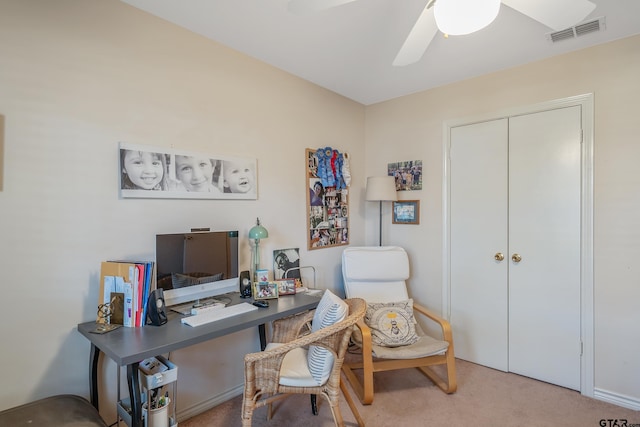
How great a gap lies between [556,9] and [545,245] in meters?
1.79

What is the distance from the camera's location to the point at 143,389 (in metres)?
1.54

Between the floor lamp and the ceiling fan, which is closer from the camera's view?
the ceiling fan

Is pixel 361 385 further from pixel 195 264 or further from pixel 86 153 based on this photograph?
pixel 86 153

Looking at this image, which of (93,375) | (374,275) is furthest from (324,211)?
(93,375)

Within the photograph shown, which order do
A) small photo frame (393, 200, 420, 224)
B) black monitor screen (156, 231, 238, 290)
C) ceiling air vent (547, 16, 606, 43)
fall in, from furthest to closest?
small photo frame (393, 200, 420, 224) < ceiling air vent (547, 16, 606, 43) < black monitor screen (156, 231, 238, 290)

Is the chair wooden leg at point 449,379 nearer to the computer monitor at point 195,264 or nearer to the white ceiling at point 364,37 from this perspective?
the computer monitor at point 195,264

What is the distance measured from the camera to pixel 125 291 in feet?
5.40

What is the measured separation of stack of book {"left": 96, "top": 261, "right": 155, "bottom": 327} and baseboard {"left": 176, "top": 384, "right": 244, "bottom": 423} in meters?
0.82

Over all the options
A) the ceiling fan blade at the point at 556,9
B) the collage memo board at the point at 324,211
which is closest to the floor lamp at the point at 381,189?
the collage memo board at the point at 324,211

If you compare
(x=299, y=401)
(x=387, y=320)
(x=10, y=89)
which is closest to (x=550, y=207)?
(x=387, y=320)

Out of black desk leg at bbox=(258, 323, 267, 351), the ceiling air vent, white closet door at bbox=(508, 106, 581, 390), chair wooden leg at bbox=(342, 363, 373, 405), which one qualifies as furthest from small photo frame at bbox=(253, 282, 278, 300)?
the ceiling air vent

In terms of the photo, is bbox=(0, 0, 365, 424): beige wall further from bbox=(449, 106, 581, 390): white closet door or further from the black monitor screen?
bbox=(449, 106, 581, 390): white closet door

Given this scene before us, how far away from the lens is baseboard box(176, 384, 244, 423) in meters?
2.05

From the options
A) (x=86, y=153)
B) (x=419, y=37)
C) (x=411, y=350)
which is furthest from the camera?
(x=411, y=350)
